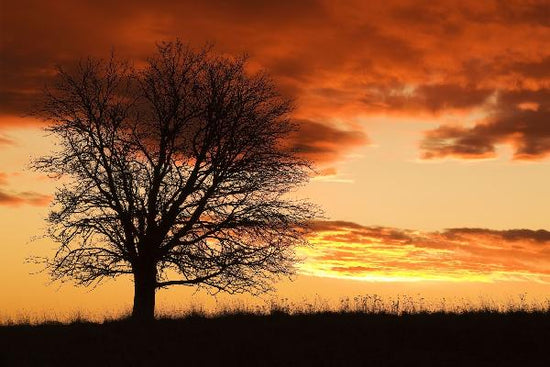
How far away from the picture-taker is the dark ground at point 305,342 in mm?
16078

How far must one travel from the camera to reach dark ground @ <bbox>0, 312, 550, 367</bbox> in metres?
16.1

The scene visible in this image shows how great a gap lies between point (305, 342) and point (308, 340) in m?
0.44

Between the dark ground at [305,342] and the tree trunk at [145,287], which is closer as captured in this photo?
the dark ground at [305,342]

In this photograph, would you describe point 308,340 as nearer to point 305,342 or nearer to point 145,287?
point 305,342

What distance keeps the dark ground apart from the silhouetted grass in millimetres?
24

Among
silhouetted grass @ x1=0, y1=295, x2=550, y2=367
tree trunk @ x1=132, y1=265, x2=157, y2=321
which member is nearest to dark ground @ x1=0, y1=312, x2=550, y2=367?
silhouetted grass @ x1=0, y1=295, x2=550, y2=367

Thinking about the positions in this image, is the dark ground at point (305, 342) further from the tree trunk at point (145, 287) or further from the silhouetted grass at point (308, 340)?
the tree trunk at point (145, 287)

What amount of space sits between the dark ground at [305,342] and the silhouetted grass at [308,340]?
0.08 feet

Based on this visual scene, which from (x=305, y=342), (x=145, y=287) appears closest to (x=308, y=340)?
(x=305, y=342)

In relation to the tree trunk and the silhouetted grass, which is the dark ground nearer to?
the silhouetted grass

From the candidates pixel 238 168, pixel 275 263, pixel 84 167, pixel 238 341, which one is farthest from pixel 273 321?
pixel 84 167

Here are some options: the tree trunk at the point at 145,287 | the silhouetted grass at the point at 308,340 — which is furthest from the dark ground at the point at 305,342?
the tree trunk at the point at 145,287

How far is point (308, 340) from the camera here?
58.2ft

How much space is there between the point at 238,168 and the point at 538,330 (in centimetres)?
1237
